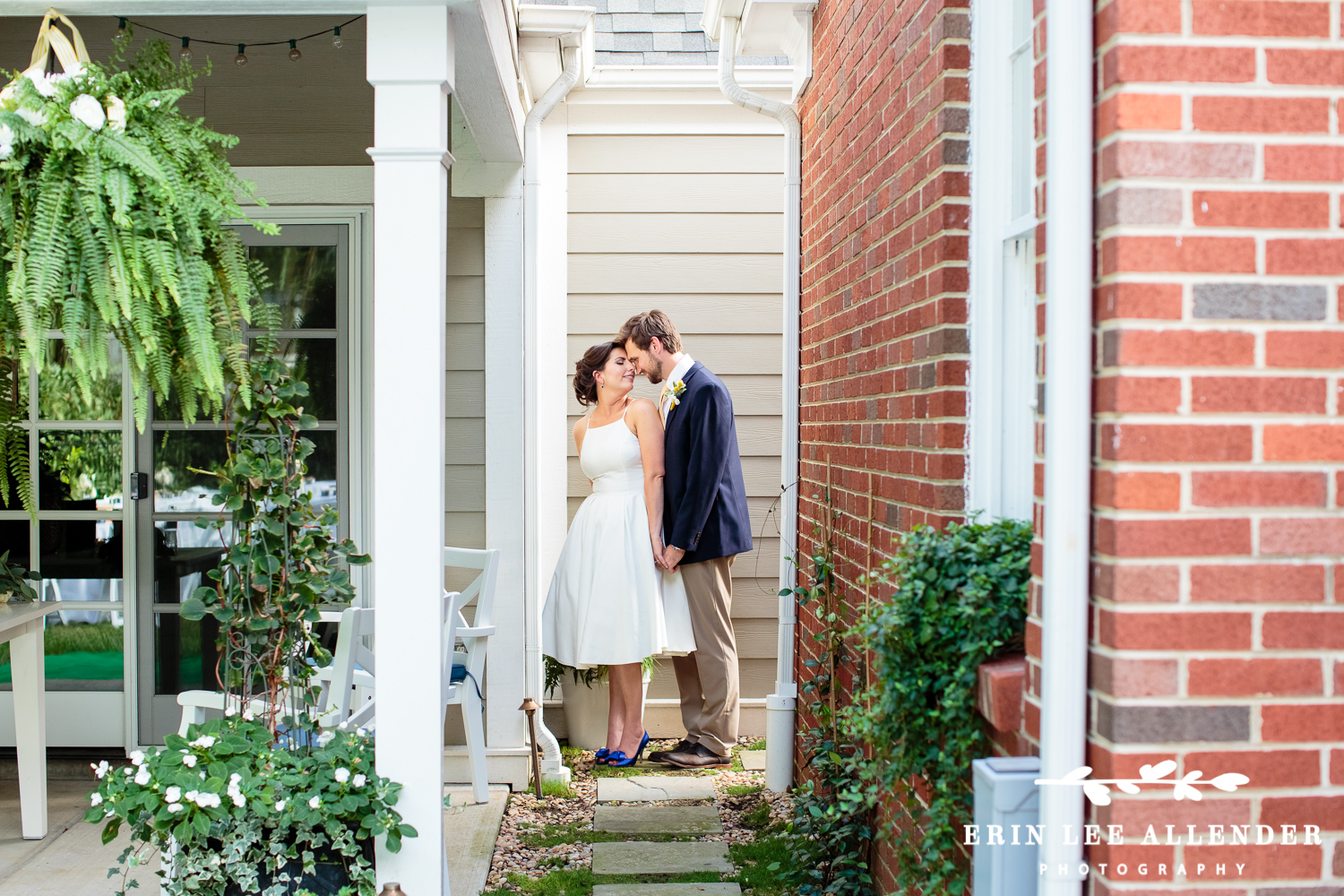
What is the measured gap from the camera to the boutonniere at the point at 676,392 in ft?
13.4

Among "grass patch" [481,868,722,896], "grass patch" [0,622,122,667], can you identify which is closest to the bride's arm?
"grass patch" [481,868,722,896]

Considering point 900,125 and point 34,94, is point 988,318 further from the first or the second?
point 34,94

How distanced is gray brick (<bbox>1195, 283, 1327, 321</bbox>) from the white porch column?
1.46 m

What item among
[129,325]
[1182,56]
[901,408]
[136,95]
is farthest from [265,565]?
[1182,56]

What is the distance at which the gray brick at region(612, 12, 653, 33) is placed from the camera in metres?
4.59

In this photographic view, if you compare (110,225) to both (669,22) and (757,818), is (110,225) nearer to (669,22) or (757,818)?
(757,818)

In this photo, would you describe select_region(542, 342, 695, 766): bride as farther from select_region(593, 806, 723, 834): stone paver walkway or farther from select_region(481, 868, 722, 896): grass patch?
select_region(481, 868, 722, 896): grass patch

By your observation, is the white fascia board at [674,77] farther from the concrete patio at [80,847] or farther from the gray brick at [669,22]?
the concrete patio at [80,847]

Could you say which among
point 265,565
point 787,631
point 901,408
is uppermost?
point 901,408

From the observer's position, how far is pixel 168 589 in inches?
154

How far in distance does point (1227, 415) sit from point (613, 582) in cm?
294

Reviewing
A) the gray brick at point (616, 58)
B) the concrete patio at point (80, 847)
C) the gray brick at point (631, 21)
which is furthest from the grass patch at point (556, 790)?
the gray brick at point (631, 21)

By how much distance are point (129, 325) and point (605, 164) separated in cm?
290

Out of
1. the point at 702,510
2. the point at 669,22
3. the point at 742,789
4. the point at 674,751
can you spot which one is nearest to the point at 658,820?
→ the point at 742,789
